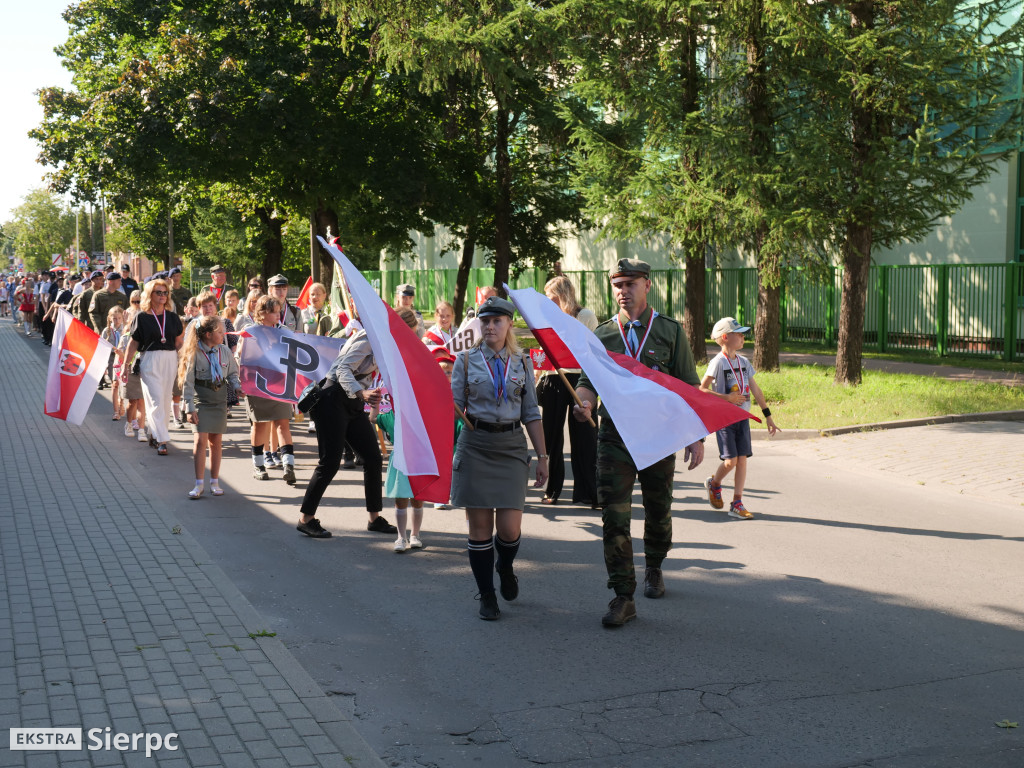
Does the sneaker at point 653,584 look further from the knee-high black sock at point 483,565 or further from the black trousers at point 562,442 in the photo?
the black trousers at point 562,442

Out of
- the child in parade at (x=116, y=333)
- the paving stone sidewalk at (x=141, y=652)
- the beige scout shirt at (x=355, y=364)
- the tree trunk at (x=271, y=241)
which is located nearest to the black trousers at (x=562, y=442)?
the beige scout shirt at (x=355, y=364)

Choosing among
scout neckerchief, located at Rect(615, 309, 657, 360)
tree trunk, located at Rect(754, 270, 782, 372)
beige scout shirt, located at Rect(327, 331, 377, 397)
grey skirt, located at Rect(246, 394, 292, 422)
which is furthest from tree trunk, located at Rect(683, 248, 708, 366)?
scout neckerchief, located at Rect(615, 309, 657, 360)

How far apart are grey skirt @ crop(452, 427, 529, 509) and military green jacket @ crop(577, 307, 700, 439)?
574mm

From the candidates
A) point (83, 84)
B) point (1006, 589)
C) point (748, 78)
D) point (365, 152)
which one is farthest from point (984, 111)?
point (83, 84)

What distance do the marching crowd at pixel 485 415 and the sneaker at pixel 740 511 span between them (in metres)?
0.02

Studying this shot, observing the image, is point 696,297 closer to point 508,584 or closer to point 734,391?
point 734,391

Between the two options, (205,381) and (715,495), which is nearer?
(715,495)

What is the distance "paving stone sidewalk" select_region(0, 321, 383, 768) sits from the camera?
14.4 feet

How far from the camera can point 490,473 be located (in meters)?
6.24

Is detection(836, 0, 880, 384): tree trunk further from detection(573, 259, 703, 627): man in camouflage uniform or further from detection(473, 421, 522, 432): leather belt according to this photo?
detection(473, 421, 522, 432): leather belt

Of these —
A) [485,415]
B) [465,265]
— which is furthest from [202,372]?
[465,265]

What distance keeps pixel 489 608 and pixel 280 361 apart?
5.17m

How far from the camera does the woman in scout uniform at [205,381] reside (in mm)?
9602

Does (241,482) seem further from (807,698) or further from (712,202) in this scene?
(712,202)
